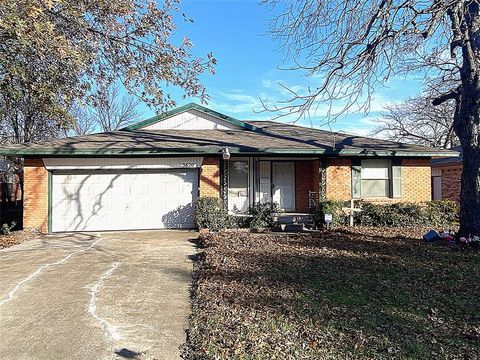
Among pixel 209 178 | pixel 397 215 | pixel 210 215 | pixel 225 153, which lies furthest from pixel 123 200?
pixel 397 215

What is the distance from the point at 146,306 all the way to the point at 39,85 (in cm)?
606

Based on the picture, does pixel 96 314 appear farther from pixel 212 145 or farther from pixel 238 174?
pixel 238 174

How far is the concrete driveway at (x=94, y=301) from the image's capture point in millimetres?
4074

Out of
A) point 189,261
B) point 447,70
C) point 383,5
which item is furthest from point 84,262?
point 447,70

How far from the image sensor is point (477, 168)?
377 inches

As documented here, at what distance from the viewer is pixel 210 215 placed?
12.4 metres

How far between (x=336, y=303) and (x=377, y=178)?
10.0 m

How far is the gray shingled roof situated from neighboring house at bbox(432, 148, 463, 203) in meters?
8.60

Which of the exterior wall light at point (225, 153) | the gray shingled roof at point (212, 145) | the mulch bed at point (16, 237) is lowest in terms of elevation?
the mulch bed at point (16, 237)

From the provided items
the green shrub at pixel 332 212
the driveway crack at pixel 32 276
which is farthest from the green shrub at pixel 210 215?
the driveway crack at pixel 32 276

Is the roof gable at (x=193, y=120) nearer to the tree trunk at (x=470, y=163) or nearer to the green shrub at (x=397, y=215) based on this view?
the green shrub at (x=397, y=215)

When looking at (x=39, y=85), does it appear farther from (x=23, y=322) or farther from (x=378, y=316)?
(x=378, y=316)

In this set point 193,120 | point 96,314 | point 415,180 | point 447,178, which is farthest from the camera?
point 447,178

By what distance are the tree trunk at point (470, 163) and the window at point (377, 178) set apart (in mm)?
4235
